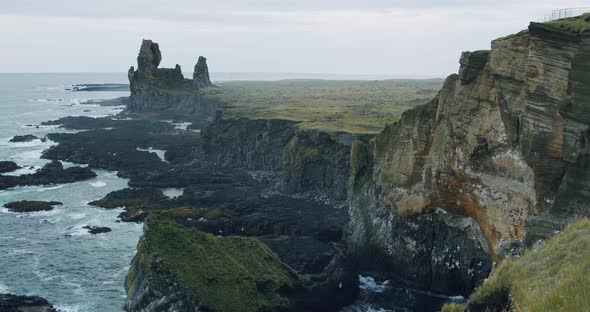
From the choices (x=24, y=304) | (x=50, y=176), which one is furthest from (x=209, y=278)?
(x=50, y=176)

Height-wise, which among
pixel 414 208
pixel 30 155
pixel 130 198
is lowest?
pixel 130 198

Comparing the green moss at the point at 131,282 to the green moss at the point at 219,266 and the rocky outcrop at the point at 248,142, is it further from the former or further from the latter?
the rocky outcrop at the point at 248,142

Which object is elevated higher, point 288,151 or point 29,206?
point 288,151

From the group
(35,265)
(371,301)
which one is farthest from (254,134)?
(371,301)

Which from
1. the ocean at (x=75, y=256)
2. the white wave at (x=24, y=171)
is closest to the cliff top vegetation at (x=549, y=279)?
the ocean at (x=75, y=256)

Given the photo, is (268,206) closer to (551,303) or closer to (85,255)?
(85,255)

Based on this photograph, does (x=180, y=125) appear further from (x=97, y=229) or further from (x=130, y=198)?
(x=97, y=229)
